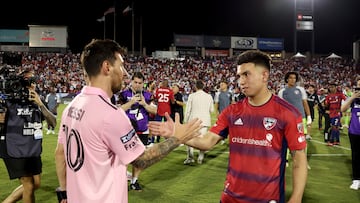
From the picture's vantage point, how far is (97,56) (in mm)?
2682

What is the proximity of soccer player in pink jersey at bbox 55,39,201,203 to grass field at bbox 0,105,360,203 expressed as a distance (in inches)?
188

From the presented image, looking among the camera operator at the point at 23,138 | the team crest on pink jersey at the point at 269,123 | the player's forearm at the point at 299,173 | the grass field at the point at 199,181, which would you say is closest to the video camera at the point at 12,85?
the camera operator at the point at 23,138

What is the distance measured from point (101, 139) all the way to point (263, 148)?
146 centimetres

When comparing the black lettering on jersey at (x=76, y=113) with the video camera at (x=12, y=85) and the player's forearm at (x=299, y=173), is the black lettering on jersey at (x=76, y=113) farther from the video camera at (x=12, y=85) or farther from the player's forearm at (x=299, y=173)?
the video camera at (x=12, y=85)

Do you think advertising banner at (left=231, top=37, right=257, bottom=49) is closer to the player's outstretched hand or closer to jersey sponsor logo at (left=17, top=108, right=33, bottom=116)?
jersey sponsor logo at (left=17, top=108, right=33, bottom=116)

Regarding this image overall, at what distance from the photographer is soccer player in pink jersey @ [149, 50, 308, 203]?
130 inches

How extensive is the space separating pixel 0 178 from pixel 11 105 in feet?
14.0

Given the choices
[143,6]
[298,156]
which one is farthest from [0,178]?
[143,6]

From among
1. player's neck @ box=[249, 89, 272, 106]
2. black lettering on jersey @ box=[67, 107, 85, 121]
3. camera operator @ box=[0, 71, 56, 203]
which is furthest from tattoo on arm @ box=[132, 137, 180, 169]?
camera operator @ box=[0, 71, 56, 203]

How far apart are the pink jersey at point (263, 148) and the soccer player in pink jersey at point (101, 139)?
920 mm

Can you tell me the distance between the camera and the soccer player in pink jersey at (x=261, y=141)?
330cm

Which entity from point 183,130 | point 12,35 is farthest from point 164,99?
point 12,35

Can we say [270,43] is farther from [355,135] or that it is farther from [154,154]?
[154,154]

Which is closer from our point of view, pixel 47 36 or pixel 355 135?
pixel 355 135
